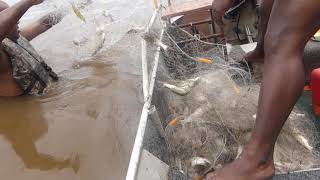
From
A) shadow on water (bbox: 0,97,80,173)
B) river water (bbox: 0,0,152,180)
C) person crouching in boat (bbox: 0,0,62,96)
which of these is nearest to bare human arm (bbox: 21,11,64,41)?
river water (bbox: 0,0,152,180)

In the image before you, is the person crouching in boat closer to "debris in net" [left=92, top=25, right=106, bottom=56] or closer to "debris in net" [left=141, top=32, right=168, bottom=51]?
"debris in net" [left=92, top=25, right=106, bottom=56]

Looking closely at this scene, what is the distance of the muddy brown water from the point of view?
7.79ft

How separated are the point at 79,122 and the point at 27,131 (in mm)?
478

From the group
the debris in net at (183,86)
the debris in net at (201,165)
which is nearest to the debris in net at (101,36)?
the debris in net at (183,86)

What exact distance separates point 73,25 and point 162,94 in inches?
79.9

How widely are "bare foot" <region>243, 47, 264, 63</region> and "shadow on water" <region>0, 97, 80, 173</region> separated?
51.6 inches

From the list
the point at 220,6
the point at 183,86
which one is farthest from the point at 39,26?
the point at 220,6

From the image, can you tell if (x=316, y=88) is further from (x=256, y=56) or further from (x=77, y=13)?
(x=77, y=13)


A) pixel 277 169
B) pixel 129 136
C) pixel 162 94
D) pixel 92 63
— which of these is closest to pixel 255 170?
pixel 277 169

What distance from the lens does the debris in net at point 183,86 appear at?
2348 mm

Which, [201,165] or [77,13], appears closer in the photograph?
[201,165]

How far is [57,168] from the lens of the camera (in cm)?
239

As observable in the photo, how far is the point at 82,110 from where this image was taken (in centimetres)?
300

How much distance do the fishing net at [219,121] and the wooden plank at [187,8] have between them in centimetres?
146
